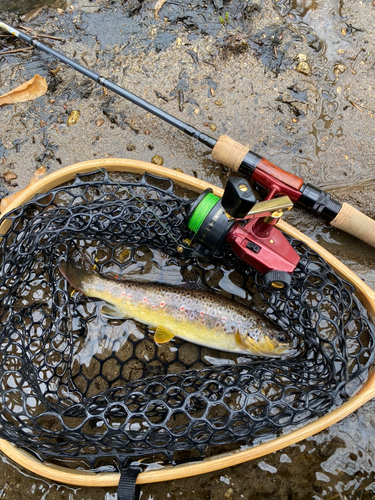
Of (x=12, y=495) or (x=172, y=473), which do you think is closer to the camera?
→ (x=172, y=473)

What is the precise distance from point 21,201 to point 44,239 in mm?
305

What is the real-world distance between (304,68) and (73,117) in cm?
200

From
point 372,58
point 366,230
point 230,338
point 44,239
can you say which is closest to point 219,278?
point 230,338

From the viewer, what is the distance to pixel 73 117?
286 centimetres

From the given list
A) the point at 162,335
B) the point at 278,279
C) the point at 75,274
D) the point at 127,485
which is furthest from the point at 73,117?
the point at 127,485

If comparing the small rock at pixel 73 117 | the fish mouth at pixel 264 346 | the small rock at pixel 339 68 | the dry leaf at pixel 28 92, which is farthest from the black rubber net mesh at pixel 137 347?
the small rock at pixel 339 68

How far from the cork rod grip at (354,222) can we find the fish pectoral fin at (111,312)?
160 cm

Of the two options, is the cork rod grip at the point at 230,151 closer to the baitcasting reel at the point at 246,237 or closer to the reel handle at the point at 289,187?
the reel handle at the point at 289,187

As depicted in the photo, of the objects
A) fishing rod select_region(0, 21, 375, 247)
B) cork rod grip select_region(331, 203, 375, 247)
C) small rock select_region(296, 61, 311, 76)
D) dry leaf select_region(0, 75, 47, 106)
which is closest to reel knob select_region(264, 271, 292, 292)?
fishing rod select_region(0, 21, 375, 247)

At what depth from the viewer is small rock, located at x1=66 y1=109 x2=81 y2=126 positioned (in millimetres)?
2848

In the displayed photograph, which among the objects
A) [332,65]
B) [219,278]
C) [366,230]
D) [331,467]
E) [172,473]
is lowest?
[172,473]

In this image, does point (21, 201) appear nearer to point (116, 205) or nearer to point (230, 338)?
point (116, 205)

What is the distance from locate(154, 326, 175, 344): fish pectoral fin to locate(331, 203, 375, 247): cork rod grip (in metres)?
1.36

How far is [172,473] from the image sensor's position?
201 cm
